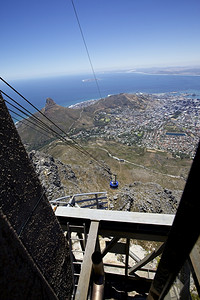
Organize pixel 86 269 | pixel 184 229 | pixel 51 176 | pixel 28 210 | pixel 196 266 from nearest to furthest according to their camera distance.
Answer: pixel 184 229 < pixel 196 266 < pixel 28 210 < pixel 86 269 < pixel 51 176

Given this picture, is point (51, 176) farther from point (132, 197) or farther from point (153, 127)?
point (153, 127)

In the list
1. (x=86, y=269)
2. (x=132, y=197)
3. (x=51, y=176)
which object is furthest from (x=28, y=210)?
(x=51, y=176)

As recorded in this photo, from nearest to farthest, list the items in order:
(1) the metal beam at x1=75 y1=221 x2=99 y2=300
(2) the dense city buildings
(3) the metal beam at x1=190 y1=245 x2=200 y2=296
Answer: (3) the metal beam at x1=190 y1=245 x2=200 y2=296, (1) the metal beam at x1=75 y1=221 x2=99 y2=300, (2) the dense city buildings

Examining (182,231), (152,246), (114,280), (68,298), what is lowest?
(152,246)

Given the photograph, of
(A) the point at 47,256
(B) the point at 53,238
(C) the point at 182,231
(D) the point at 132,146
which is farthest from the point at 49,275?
(D) the point at 132,146

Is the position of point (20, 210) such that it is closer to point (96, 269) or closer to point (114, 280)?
point (96, 269)

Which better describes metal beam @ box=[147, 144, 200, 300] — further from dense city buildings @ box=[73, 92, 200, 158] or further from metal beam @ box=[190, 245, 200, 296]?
dense city buildings @ box=[73, 92, 200, 158]

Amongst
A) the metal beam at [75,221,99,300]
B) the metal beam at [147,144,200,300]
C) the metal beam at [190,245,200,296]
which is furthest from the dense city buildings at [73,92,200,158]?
the metal beam at [147,144,200,300]
